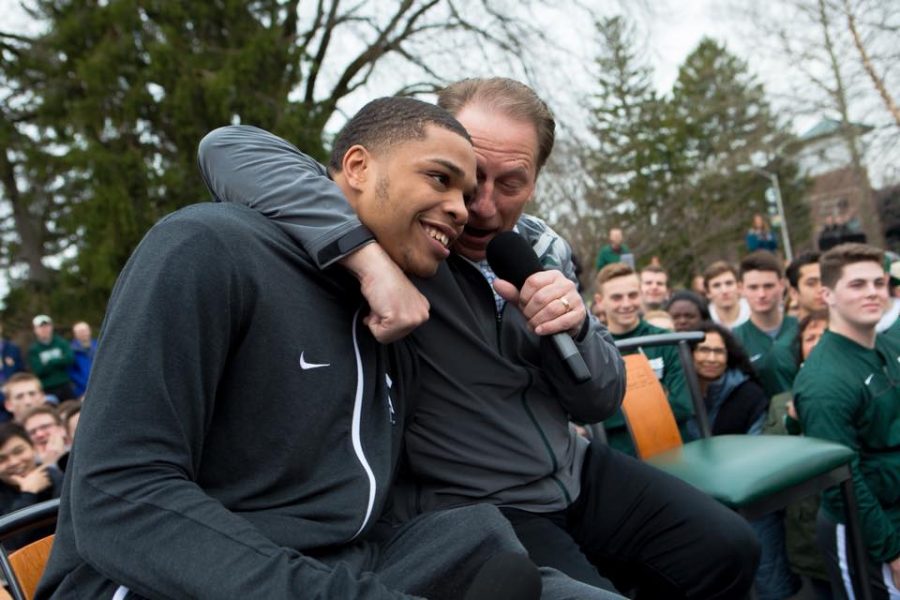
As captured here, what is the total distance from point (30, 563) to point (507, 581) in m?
1.16

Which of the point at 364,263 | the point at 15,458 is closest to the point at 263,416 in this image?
the point at 364,263

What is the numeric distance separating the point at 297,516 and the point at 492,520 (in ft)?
1.14

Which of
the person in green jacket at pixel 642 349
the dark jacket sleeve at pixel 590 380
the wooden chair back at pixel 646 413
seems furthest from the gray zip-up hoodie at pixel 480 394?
the person in green jacket at pixel 642 349

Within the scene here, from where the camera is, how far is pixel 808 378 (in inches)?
141

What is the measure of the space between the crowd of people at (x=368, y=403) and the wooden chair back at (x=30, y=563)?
1.51 feet

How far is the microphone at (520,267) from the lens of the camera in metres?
1.81

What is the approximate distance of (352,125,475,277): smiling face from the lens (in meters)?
1.62

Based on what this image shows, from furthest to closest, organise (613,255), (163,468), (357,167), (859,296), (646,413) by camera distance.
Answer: (613,255)
(859,296)
(646,413)
(357,167)
(163,468)

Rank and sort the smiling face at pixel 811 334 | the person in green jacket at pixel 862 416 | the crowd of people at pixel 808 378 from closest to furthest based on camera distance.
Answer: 1. the person in green jacket at pixel 862 416
2. the crowd of people at pixel 808 378
3. the smiling face at pixel 811 334

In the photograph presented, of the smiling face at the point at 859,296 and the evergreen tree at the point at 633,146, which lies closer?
the smiling face at the point at 859,296

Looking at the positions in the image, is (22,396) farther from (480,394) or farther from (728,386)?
(480,394)

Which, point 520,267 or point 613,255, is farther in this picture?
point 613,255

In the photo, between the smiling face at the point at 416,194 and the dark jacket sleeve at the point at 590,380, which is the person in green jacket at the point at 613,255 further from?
the smiling face at the point at 416,194

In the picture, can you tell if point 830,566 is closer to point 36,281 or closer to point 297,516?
point 297,516
